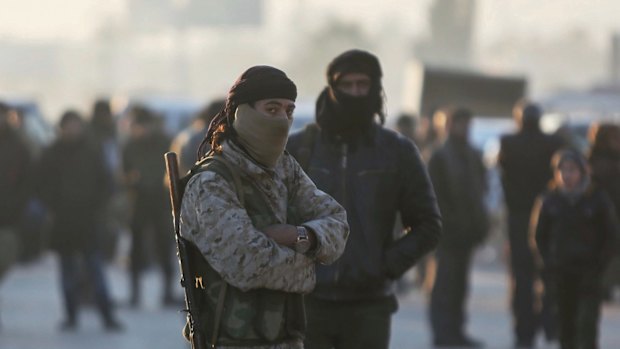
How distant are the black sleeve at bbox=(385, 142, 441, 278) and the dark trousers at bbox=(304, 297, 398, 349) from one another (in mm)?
208

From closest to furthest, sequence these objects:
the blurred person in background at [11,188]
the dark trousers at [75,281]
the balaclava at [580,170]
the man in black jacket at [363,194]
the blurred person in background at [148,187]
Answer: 1. the man in black jacket at [363,194]
2. the balaclava at [580,170]
3. the blurred person in background at [11,188]
4. the dark trousers at [75,281]
5. the blurred person in background at [148,187]

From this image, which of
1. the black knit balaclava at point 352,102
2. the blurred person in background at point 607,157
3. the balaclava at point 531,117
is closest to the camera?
the black knit balaclava at point 352,102

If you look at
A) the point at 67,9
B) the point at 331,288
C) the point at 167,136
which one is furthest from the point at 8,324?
the point at 67,9

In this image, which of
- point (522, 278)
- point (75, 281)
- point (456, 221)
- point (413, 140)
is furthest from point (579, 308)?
point (413, 140)

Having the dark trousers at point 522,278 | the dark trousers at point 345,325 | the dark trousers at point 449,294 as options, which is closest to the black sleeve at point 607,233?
the dark trousers at point 522,278

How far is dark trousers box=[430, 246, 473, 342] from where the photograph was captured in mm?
14492

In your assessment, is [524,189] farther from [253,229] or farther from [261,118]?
[253,229]

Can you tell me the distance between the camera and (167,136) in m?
17.1

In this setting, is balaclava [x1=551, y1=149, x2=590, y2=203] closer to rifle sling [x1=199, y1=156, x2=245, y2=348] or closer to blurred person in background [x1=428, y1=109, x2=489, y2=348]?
blurred person in background [x1=428, y1=109, x2=489, y2=348]

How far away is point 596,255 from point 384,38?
6439 inches

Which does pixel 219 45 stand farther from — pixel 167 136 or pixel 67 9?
pixel 167 136

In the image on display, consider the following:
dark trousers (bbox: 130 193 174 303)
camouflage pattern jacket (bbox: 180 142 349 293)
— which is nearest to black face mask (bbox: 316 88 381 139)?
camouflage pattern jacket (bbox: 180 142 349 293)

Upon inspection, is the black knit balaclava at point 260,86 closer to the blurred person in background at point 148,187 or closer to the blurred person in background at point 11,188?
the blurred person in background at point 11,188

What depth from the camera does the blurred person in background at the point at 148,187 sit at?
16875 millimetres
